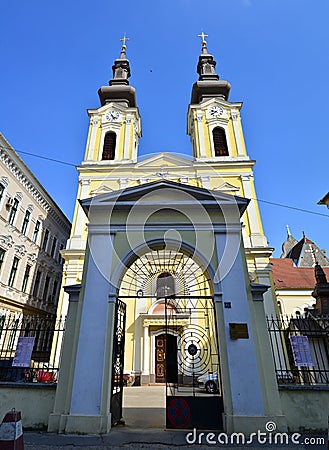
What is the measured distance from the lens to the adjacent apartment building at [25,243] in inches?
647

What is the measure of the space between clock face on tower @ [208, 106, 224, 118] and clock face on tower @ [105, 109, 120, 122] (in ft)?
24.4

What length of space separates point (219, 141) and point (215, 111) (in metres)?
2.99

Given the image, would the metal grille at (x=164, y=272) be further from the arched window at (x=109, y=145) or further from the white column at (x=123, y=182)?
the arched window at (x=109, y=145)

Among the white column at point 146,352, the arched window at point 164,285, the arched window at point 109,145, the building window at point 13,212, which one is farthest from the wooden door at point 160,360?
the arched window at point 109,145

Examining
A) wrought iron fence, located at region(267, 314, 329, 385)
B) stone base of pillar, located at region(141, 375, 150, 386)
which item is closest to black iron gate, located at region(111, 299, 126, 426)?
wrought iron fence, located at region(267, 314, 329, 385)

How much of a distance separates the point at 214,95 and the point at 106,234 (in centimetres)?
2097

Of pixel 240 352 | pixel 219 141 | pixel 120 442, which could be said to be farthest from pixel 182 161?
pixel 120 442

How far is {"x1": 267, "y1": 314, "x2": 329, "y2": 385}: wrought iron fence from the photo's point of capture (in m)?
6.17

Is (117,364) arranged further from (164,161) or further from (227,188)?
(164,161)

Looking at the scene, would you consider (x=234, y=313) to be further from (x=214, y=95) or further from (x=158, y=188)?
(x=214, y=95)

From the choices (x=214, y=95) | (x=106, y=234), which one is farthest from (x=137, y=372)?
(x=214, y=95)

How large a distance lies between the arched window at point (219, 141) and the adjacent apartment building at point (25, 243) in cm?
1339

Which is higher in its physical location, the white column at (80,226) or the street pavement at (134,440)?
the white column at (80,226)

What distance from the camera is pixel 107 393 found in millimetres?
5719
